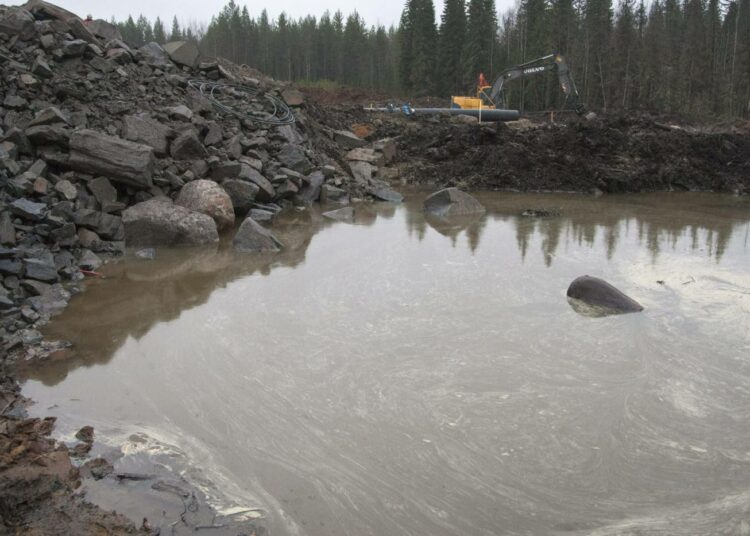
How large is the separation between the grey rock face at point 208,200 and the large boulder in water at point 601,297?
592 centimetres

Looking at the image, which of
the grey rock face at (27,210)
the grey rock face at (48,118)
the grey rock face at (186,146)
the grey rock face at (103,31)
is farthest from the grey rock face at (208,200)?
the grey rock face at (103,31)

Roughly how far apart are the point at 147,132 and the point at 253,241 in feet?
10.8

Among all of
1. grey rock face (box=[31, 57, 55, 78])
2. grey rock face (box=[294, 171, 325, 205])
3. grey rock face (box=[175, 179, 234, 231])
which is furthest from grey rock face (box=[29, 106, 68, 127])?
grey rock face (box=[294, 171, 325, 205])

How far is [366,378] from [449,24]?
155 ft

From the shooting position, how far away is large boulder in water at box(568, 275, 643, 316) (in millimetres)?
6543

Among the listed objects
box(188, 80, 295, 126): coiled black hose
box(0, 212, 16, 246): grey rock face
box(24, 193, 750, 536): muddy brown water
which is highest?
box(188, 80, 295, 126): coiled black hose

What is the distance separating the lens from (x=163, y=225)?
29.8 ft

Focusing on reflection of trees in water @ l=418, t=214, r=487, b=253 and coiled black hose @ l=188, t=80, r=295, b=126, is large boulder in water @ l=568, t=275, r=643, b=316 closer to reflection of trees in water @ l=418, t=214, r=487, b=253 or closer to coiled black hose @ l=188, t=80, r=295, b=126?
reflection of trees in water @ l=418, t=214, r=487, b=253

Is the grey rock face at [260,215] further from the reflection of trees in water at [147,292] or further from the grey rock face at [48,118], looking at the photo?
the grey rock face at [48,118]

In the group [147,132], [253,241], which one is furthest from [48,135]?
[253,241]

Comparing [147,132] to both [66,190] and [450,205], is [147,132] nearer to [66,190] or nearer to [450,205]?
[66,190]

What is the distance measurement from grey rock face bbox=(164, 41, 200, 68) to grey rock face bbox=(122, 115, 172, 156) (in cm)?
469

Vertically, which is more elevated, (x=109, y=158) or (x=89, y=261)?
(x=109, y=158)

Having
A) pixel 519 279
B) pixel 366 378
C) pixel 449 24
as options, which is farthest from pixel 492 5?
pixel 366 378
